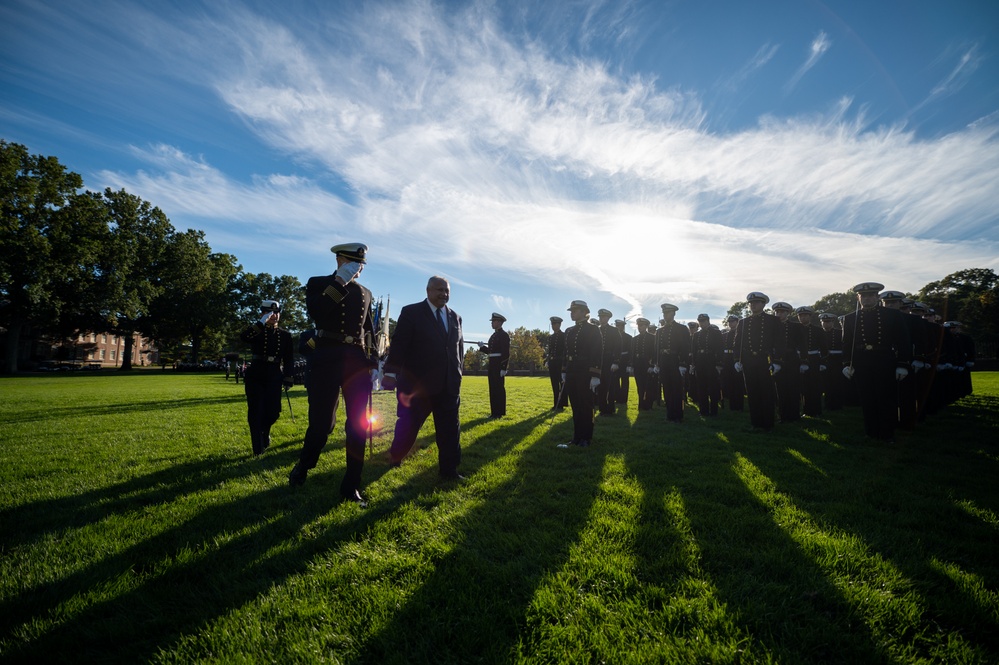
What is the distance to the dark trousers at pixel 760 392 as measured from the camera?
903 centimetres

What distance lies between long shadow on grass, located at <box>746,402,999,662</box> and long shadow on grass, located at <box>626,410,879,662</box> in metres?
0.40

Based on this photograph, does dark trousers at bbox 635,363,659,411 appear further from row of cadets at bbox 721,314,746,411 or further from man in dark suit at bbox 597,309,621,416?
row of cadets at bbox 721,314,746,411

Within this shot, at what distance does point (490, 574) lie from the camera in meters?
3.08

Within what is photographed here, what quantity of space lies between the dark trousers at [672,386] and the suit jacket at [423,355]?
6.89m

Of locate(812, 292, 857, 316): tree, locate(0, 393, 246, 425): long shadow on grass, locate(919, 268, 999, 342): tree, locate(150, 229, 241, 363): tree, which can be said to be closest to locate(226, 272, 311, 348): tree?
locate(150, 229, 241, 363): tree

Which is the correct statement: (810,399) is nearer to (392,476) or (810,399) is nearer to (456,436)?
(456,436)

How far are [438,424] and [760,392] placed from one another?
7.54 m

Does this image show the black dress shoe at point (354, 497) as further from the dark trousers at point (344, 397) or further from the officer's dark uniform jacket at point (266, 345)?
the officer's dark uniform jacket at point (266, 345)

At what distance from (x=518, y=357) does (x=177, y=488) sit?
66238 mm

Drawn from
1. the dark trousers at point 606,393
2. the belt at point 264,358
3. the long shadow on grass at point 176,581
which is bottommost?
the long shadow on grass at point 176,581

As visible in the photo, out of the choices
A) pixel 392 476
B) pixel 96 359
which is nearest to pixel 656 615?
pixel 392 476

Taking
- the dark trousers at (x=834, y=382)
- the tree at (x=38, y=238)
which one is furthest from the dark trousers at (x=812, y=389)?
the tree at (x=38, y=238)

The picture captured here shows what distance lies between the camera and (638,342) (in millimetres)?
13805

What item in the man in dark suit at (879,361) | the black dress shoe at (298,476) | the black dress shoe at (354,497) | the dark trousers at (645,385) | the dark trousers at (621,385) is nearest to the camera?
the black dress shoe at (354,497)
